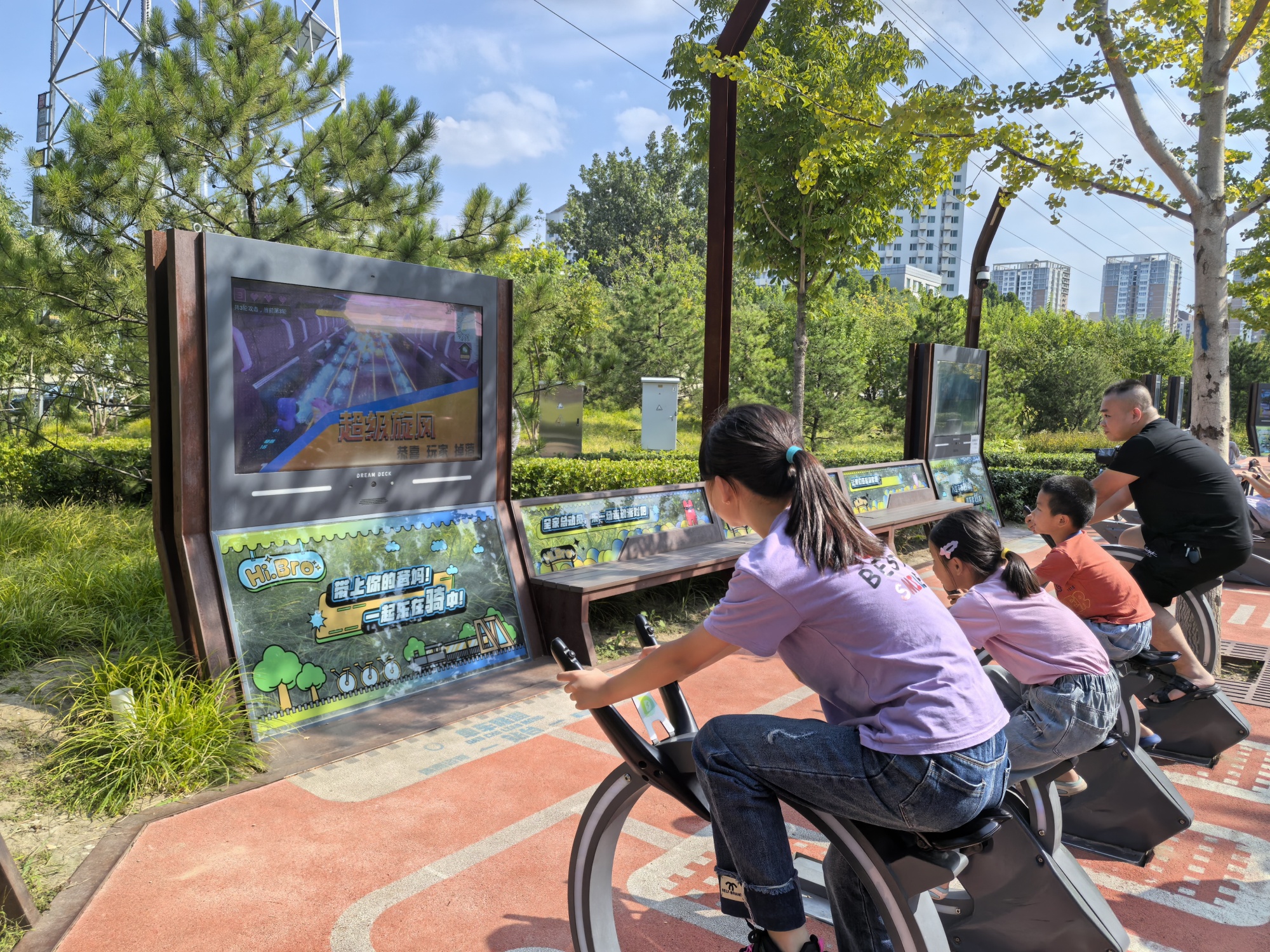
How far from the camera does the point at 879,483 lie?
32.8 feet

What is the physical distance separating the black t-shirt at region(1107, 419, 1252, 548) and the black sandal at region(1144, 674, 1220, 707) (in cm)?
75

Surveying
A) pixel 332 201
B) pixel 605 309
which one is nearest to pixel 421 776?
pixel 332 201

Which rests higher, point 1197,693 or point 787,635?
point 787,635

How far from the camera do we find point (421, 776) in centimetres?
400

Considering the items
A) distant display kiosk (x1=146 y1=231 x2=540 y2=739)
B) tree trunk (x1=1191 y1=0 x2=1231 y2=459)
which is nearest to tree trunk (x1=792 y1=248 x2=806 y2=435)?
tree trunk (x1=1191 y1=0 x2=1231 y2=459)

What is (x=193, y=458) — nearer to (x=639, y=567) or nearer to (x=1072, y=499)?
(x=639, y=567)

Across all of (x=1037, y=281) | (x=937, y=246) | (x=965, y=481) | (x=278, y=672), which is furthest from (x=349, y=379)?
Answer: (x=1037, y=281)

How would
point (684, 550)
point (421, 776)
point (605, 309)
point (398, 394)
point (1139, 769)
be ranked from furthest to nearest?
1. point (605, 309)
2. point (684, 550)
3. point (398, 394)
4. point (421, 776)
5. point (1139, 769)

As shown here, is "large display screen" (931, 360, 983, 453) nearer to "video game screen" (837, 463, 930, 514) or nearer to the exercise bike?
"video game screen" (837, 463, 930, 514)

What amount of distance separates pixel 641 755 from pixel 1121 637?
2468mm

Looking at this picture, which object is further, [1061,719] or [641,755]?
[1061,719]

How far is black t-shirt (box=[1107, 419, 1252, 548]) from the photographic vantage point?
439cm

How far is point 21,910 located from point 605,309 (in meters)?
26.2

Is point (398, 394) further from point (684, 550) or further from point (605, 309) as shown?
point (605, 309)
